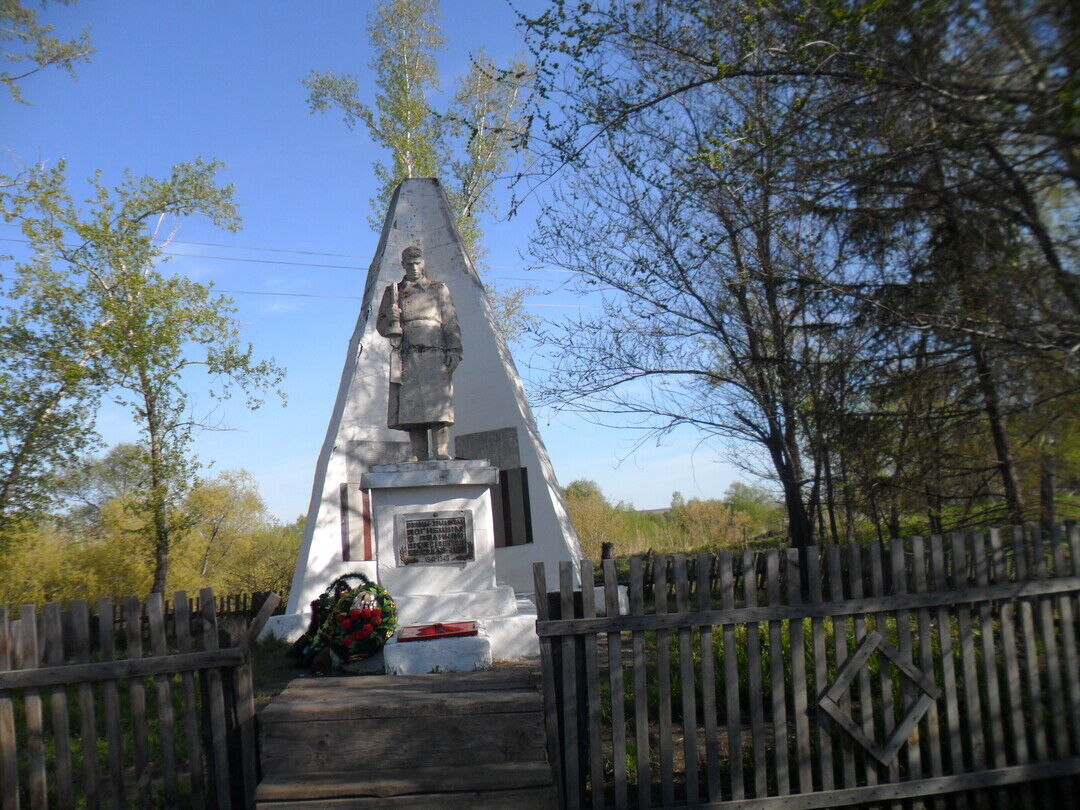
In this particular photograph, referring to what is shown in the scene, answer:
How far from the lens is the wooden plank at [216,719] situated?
164 inches

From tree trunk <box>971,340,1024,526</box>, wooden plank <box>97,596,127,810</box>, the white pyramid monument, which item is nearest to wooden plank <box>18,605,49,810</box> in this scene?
wooden plank <box>97,596,127,810</box>

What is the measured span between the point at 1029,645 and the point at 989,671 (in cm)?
27

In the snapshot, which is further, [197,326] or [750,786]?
[197,326]

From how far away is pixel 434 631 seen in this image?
617cm

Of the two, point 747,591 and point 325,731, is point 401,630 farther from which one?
point 747,591

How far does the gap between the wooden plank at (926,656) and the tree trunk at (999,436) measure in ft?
6.16

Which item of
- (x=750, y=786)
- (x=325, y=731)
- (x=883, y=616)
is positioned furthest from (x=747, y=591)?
(x=325, y=731)

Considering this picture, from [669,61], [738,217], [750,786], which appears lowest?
[750,786]

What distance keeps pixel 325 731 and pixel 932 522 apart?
4967 mm

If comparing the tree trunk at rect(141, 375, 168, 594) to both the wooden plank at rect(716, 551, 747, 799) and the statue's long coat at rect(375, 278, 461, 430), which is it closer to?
the statue's long coat at rect(375, 278, 461, 430)

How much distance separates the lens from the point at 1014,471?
246 inches

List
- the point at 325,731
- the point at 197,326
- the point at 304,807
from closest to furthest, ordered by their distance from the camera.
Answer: the point at 304,807 < the point at 325,731 < the point at 197,326

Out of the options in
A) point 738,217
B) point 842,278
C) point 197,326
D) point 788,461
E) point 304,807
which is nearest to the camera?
point 304,807

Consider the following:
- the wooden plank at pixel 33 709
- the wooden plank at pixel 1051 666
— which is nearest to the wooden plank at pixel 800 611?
the wooden plank at pixel 1051 666
